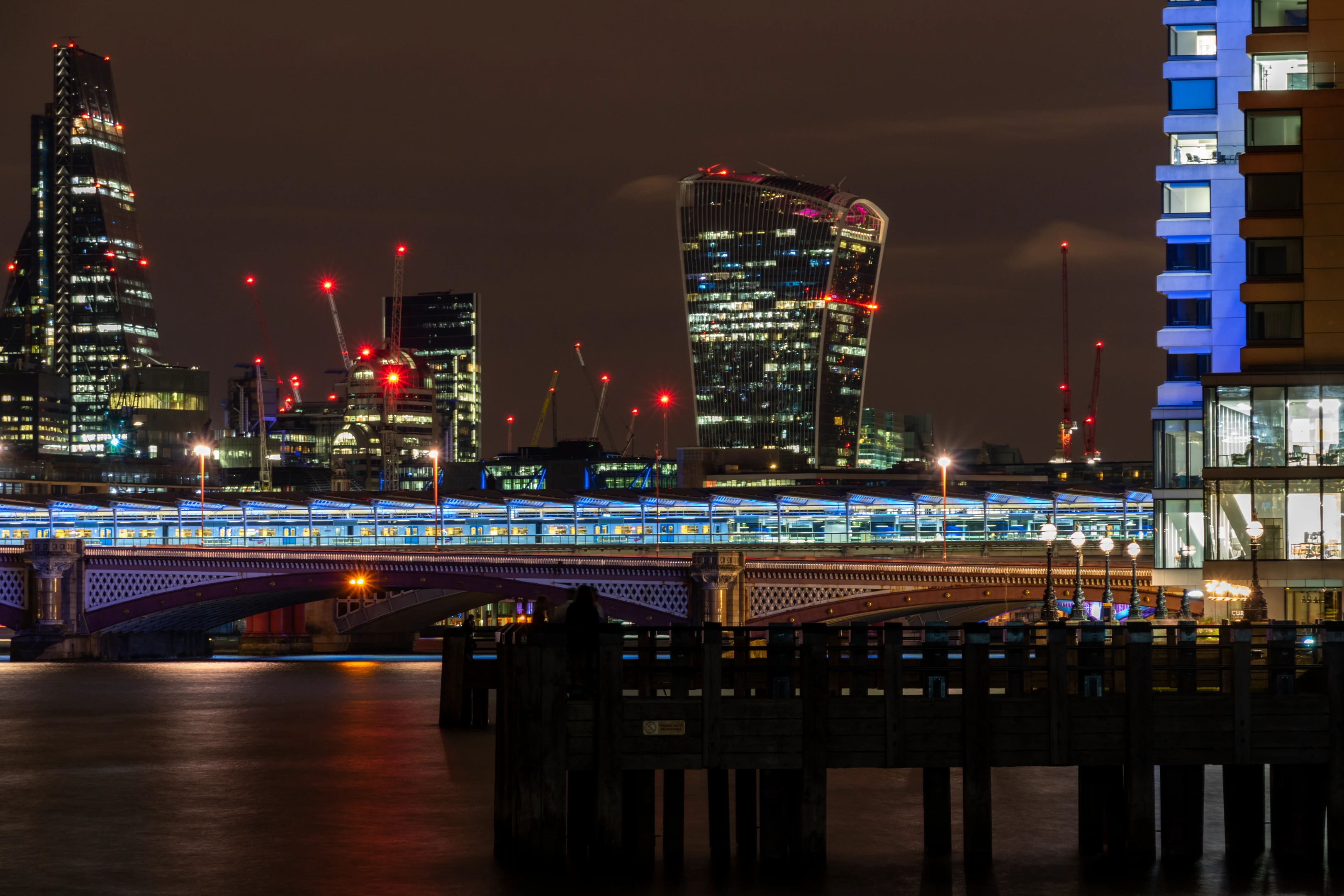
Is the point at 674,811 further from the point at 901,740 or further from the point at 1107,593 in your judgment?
the point at 1107,593

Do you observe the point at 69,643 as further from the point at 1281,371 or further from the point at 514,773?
the point at 514,773

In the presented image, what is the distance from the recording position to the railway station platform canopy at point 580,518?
139000 mm

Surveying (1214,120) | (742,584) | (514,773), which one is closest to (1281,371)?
(1214,120)

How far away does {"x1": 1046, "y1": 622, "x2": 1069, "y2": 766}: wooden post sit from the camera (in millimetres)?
31609

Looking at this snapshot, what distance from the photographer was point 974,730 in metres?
31.6

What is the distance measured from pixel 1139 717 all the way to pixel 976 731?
272 cm

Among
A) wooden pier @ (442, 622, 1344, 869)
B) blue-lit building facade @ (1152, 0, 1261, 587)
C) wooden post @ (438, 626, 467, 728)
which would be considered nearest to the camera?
wooden pier @ (442, 622, 1344, 869)

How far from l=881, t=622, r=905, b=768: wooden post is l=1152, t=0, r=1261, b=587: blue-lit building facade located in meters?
52.0

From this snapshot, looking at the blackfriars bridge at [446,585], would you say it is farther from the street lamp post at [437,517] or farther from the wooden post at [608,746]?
the wooden post at [608,746]

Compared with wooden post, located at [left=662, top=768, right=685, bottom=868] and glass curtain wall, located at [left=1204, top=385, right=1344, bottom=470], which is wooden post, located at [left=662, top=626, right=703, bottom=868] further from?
glass curtain wall, located at [left=1204, top=385, right=1344, bottom=470]

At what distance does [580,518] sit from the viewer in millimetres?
144750

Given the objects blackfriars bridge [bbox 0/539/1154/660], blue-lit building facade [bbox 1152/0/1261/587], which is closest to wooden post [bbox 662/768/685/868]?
blue-lit building facade [bbox 1152/0/1261/587]

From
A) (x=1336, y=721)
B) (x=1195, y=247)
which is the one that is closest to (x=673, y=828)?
(x=1336, y=721)

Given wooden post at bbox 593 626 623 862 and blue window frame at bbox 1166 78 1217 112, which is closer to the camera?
wooden post at bbox 593 626 623 862
